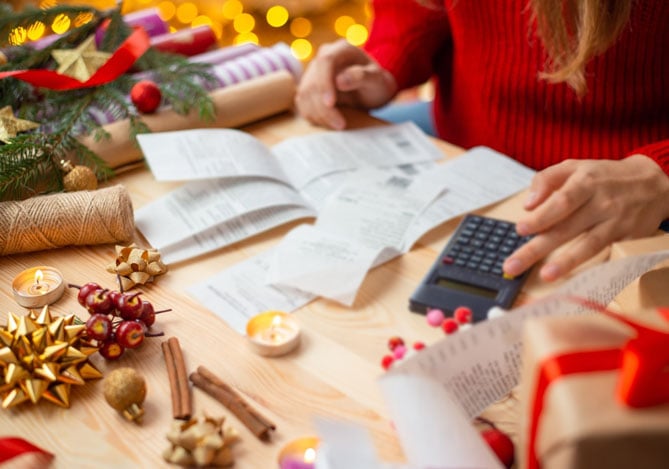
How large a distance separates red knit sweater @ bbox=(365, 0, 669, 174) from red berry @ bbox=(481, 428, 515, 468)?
26.4 inches

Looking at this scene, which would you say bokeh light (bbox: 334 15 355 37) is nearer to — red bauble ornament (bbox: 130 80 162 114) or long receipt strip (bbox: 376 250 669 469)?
red bauble ornament (bbox: 130 80 162 114)

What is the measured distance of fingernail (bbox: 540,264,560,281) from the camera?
82cm

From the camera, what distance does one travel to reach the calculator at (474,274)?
790 mm

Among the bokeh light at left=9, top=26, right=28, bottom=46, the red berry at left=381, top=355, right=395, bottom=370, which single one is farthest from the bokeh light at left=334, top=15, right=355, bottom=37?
the red berry at left=381, top=355, right=395, bottom=370

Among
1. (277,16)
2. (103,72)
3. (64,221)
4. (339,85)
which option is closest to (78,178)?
(64,221)

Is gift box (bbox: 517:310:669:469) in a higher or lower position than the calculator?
higher

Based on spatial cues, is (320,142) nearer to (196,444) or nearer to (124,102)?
(124,102)

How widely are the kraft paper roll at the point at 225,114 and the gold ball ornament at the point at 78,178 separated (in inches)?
2.6

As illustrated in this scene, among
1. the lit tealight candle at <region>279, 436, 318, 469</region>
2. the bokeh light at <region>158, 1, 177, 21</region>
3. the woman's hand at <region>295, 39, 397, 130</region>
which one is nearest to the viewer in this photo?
the lit tealight candle at <region>279, 436, 318, 469</region>

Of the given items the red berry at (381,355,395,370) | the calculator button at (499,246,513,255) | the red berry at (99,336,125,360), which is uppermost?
the red berry at (99,336,125,360)

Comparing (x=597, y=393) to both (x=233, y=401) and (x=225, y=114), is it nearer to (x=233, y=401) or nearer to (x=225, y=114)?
(x=233, y=401)

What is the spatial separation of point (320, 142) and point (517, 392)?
58 centimetres

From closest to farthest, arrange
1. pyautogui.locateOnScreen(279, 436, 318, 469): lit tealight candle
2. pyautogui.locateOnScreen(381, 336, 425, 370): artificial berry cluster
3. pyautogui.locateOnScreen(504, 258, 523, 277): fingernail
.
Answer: pyautogui.locateOnScreen(279, 436, 318, 469): lit tealight candle
pyautogui.locateOnScreen(381, 336, 425, 370): artificial berry cluster
pyautogui.locateOnScreen(504, 258, 523, 277): fingernail

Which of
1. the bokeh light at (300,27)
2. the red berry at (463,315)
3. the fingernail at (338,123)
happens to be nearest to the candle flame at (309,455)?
the red berry at (463,315)
